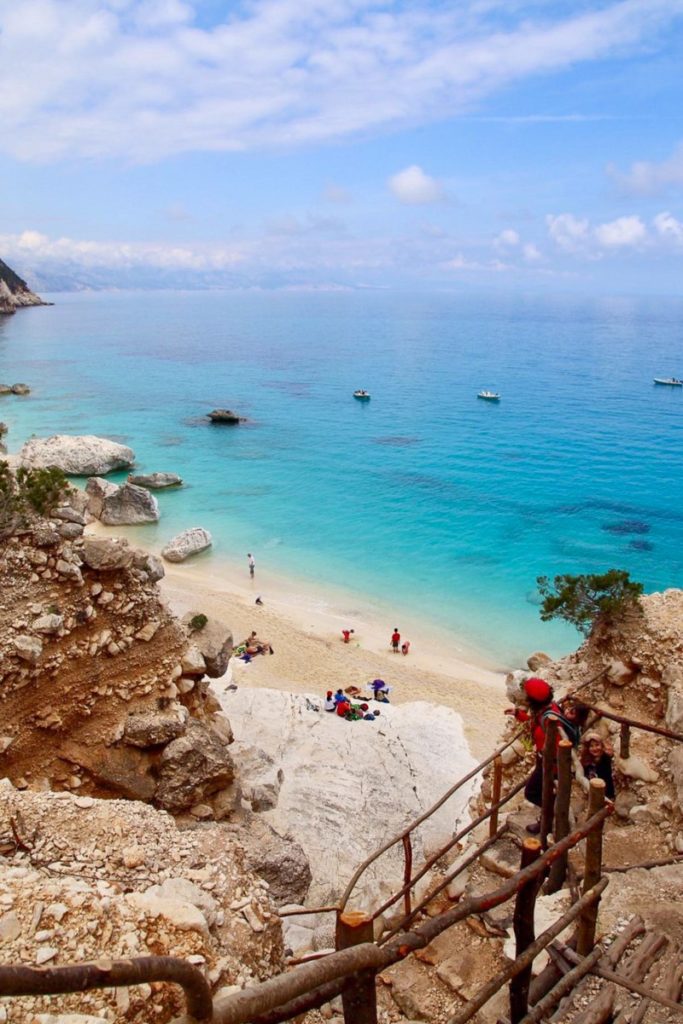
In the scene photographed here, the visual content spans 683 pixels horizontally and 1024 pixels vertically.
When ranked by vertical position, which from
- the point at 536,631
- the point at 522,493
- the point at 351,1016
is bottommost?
the point at 536,631

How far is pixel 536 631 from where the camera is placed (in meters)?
31.1

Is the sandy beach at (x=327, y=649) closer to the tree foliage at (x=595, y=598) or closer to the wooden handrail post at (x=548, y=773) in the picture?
the tree foliage at (x=595, y=598)

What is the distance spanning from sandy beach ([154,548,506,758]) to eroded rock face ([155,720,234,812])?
1058 centimetres

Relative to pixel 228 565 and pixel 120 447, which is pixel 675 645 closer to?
pixel 228 565

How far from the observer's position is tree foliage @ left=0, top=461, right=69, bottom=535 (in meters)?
11.5

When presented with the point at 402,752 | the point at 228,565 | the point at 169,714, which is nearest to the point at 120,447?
the point at 228,565

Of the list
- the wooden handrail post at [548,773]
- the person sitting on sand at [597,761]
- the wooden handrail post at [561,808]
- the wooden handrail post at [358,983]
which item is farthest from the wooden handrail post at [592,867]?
the person sitting on sand at [597,761]

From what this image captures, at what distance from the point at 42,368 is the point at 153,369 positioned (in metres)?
15.8

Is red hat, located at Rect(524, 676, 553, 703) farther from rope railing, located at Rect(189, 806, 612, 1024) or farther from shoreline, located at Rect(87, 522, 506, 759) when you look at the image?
shoreline, located at Rect(87, 522, 506, 759)

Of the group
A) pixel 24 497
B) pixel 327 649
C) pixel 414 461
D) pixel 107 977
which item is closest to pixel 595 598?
pixel 24 497

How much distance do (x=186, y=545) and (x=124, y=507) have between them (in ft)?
19.9

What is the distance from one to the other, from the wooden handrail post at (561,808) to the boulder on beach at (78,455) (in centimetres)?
4633

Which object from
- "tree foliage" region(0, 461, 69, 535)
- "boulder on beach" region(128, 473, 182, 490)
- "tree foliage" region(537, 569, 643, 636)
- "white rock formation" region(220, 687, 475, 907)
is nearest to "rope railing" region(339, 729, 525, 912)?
"tree foliage" region(537, 569, 643, 636)

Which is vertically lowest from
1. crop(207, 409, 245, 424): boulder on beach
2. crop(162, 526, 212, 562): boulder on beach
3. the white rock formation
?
the white rock formation
